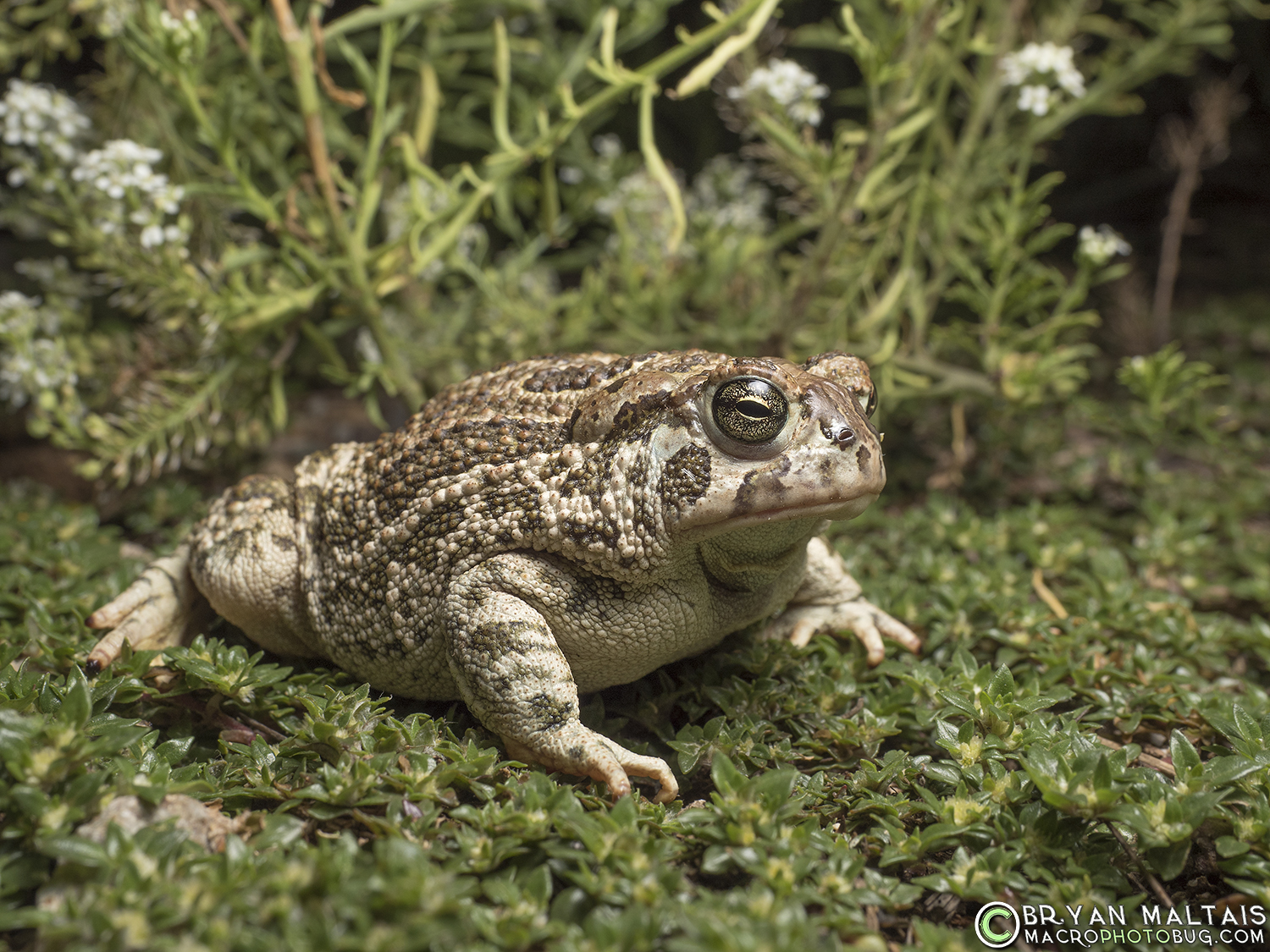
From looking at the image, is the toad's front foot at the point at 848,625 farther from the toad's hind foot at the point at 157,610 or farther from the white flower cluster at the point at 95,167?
the white flower cluster at the point at 95,167

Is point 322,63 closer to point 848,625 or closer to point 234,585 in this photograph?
point 234,585

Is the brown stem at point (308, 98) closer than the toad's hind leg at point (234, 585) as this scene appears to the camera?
No

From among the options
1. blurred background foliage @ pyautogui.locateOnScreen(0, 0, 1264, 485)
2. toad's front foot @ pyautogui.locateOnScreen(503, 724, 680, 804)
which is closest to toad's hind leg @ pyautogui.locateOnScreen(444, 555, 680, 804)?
toad's front foot @ pyautogui.locateOnScreen(503, 724, 680, 804)

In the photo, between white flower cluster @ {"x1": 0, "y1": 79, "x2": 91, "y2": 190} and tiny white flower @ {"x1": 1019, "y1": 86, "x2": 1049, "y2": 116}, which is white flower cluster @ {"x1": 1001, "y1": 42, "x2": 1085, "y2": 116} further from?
white flower cluster @ {"x1": 0, "y1": 79, "x2": 91, "y2": 190}

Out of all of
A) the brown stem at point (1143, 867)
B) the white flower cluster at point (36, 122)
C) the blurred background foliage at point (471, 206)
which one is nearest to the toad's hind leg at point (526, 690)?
the brown stem at point (1143, 867)

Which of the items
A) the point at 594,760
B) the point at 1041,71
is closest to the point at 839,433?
the point at 594,760

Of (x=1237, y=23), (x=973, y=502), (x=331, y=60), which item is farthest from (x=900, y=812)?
(x=1237, y=23)
